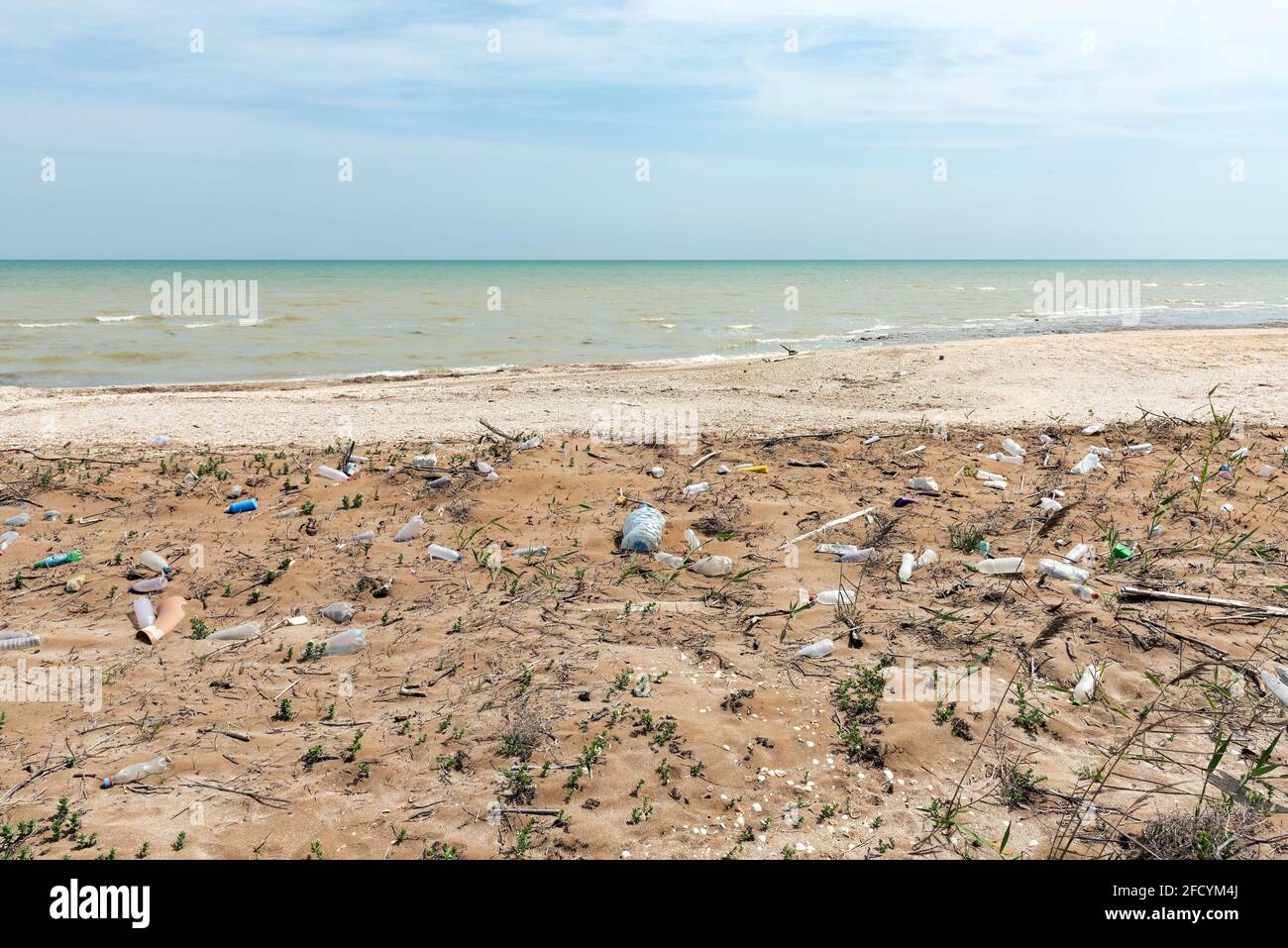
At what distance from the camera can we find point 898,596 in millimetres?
4211

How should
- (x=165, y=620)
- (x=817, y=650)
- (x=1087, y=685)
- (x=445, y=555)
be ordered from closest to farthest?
(x=1087, y=685) → (x=817, y=650) → (x=165, y=620) → (x=445, y=555)

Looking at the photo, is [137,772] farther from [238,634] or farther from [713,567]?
[713,567]

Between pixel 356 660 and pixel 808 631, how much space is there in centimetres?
214

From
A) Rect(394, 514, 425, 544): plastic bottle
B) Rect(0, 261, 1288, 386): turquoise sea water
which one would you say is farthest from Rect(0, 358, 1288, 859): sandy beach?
Rect(0, 261, 1288, 386): turquoise sea water

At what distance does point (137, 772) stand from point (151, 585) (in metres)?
1.68

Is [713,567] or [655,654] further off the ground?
[713,567]

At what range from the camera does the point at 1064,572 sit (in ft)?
14.2

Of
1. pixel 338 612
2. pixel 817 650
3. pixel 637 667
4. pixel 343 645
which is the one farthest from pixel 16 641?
pixel 817 650

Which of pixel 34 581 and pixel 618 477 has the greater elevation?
pixel 618 477

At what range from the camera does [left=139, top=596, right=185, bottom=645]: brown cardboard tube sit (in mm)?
3861

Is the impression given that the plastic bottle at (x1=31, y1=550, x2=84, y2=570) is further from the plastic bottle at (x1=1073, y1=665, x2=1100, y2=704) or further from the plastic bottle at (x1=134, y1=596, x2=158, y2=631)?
the plastic bottle at (x1=1073, y1=665, x2=1100, y2=704)

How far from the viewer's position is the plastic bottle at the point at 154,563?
4480mm
